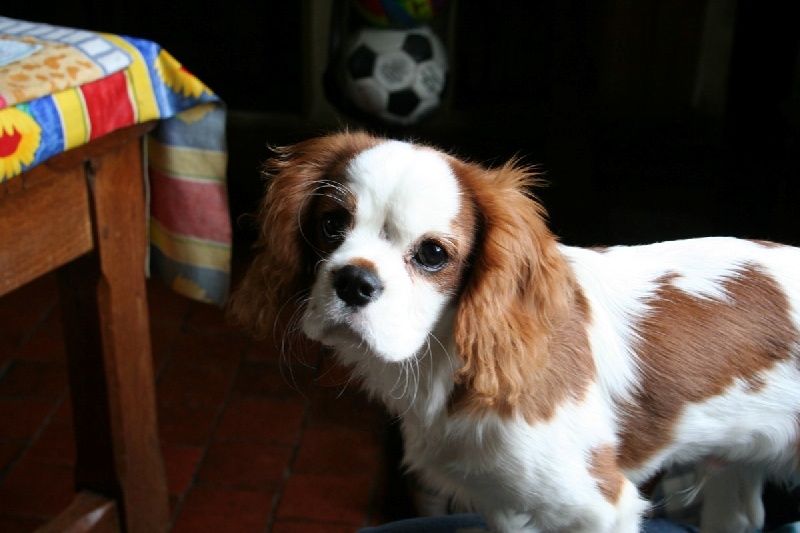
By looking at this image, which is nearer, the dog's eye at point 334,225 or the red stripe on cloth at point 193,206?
the dog's eye at point 334,225

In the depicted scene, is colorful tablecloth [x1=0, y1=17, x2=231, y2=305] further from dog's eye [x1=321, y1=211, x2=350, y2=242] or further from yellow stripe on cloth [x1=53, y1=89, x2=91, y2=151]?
dog's eye [x1=321, y1=211, x2=350, y2=242]

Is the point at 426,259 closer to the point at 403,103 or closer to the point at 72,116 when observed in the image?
the point at 72,116

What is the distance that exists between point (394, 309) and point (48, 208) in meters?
0.49

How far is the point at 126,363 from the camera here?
1335 millimetres

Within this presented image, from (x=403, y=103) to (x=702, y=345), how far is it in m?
1.10

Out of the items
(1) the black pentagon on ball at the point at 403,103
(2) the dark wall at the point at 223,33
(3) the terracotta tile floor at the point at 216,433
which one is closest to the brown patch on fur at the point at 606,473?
(3) the terracotta tile floor at the point at 216,433

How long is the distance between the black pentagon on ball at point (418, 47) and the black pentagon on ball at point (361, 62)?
0.25ft

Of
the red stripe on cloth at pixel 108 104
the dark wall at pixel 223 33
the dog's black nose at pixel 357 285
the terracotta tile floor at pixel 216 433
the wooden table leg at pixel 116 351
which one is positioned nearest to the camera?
the dog's black nose at pixel 357 285

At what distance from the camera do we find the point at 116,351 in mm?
1309

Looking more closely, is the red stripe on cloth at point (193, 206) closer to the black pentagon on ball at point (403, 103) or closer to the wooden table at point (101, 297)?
the wooden table at point (101, 297)

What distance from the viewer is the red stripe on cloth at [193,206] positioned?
4.07 ft

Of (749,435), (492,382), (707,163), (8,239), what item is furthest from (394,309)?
(707,163)

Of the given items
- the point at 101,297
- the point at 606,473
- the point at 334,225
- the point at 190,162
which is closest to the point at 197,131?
the point at 190,162

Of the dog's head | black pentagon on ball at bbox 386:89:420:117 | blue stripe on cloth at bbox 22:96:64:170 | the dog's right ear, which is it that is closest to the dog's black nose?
the dog's head
